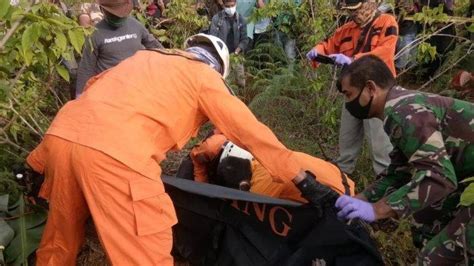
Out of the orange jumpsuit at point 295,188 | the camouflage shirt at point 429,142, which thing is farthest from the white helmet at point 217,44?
the camouflage shirt at point 429,142

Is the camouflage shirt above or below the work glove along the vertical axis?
above

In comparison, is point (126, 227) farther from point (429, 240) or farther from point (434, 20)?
point (434, 20)

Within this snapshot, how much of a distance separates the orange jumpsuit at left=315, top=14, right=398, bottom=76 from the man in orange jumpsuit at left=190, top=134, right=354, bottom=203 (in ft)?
3.89

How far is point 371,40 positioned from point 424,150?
6.52ft

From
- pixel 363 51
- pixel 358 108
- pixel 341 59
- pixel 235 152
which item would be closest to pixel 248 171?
pixel 235 152

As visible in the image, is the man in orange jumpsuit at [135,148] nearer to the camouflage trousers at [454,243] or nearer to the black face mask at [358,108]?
the black face mask at [358,108]

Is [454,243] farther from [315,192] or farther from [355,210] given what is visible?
[315,192]

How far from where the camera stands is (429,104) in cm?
214

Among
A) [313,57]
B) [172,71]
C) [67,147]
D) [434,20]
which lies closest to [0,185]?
[67,147]

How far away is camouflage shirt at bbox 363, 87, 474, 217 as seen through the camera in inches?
81.3

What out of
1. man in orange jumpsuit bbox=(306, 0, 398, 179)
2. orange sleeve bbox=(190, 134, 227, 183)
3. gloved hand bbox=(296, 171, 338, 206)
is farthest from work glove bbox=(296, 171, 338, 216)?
man in orange jumpsuit bbox=(306, 0, 398, 179)

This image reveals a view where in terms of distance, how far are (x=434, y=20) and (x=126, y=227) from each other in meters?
3.54

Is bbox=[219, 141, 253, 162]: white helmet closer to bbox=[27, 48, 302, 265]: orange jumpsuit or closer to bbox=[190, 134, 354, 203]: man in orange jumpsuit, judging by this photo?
bbox=[190, 134, 354, 203]: man in orange jumpsuit

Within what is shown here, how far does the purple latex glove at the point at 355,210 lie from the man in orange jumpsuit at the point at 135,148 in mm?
123
